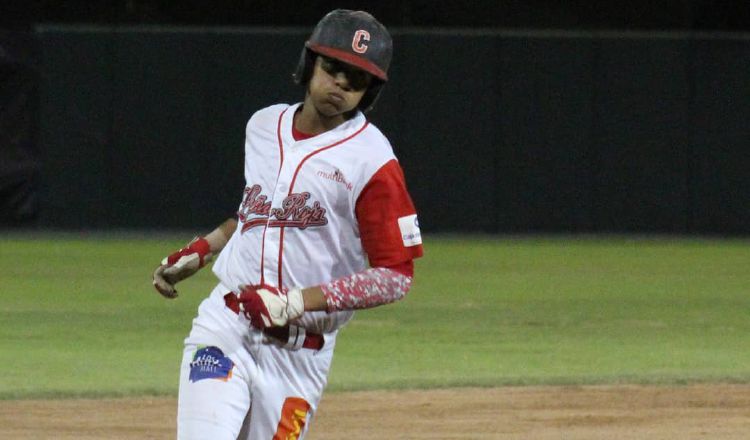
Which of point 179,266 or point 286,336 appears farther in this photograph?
point 179,266

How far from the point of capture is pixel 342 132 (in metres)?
3.86

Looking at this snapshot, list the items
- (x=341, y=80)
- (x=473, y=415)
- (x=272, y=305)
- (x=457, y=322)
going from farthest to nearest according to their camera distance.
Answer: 1. (x=457, y=322)
2. (x=473, y=415)
3. (x=341, y=80)
4. (x=272, y=305)

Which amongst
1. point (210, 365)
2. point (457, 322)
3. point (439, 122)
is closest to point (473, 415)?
point (457, 322)

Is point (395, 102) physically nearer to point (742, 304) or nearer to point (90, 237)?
point (90, 237)

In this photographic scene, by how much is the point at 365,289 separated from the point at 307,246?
0.23 meters

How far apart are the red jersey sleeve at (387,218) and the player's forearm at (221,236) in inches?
22.6

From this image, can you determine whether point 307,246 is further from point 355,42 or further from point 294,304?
point 355,42

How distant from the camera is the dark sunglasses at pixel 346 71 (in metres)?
3.81

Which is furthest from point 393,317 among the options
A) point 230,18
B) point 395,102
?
point 230,18

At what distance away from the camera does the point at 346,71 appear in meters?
3.82

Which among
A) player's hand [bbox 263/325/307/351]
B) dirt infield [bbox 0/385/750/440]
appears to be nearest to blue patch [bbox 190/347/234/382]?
player's hand [bbox 263/325/307/351]

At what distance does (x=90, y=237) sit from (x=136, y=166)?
1.02 m

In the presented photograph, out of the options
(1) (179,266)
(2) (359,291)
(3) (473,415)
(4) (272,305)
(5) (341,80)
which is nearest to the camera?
(4) (272,305)

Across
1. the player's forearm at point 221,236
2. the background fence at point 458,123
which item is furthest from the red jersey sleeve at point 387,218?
the background fence at point 458,123
